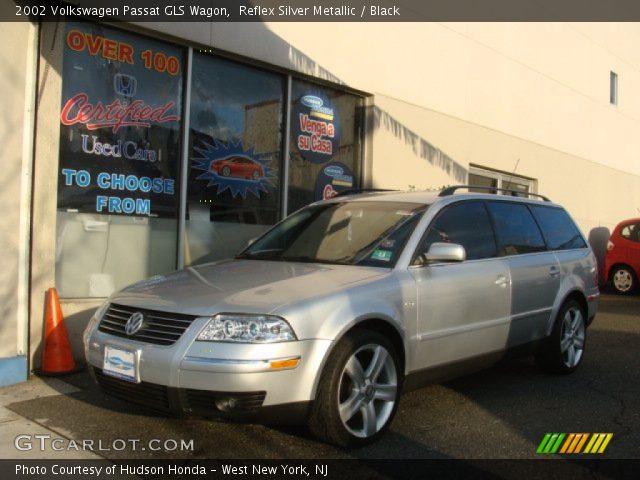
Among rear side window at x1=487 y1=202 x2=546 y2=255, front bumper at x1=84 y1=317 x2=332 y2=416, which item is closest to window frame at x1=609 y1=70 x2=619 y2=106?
rear side window at x1=487 y1=202 x2=546 y2=255

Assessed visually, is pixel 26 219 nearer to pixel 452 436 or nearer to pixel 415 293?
pixel 415 293

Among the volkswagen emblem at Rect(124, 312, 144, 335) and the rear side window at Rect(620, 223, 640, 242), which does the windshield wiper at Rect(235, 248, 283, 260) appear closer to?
the volkswagen emblem at Rect(124, 312, 144, 335)

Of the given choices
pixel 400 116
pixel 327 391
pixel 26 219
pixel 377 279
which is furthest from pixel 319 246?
pixel 400 116

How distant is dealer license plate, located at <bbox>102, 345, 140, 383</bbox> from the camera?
3.77m

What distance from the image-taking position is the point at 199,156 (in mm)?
7551

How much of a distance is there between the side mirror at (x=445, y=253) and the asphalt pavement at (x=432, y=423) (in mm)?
1150

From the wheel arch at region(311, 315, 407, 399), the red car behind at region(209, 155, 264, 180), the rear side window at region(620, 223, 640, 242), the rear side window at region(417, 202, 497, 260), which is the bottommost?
the wheel arch at region(311, 315, 407, 399)

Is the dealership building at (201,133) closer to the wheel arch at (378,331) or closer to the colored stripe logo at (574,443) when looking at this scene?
the wheel arch at (378,331)

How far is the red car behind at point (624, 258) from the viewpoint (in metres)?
13.0

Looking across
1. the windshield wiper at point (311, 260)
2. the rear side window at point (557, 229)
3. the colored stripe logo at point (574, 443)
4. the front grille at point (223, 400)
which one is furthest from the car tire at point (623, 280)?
the front grille at point (223, 400)

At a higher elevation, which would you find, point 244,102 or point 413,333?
point 244,102

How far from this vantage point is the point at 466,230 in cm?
512

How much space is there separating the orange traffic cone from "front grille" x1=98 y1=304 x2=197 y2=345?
Result: 77.7 inches

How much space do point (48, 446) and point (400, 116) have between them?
Answer: 748 centimetres
